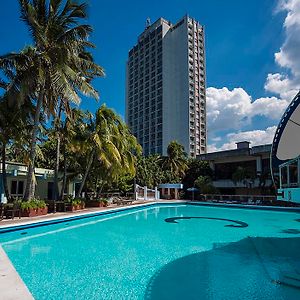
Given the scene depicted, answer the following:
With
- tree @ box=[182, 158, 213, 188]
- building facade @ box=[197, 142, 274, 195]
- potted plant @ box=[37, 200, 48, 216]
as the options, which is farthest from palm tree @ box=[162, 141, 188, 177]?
potted plant @ box=[37, 200, 48, 216]

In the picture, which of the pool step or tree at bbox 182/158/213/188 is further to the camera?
tree at bbox 182/158/213/188

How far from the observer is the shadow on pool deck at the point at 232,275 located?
5660 mm

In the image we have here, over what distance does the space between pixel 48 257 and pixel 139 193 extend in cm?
2352

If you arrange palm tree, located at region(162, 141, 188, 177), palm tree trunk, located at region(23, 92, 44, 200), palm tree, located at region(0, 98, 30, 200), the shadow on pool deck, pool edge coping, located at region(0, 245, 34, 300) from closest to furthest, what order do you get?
pool edge coping, located at region(0, 245, 34, 300) < the shadow on pool deck < palm tree trunk, located at region(23, 92, 44, 200) < palm tree, located at region(0, 98, 30, 200) < palm tree, located at region(162, 141, 188, 177)

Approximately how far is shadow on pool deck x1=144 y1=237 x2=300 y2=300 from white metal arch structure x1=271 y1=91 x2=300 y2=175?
10.5 ft

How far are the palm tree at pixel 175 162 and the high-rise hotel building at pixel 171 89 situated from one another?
3360cm

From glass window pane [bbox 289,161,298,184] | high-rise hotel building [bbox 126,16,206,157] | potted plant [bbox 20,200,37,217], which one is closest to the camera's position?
glass window pane [bbox 289,161,298,184]

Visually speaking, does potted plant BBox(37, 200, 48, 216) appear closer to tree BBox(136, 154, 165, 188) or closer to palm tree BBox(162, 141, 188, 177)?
tree BBox(136, 154, 165, 188)

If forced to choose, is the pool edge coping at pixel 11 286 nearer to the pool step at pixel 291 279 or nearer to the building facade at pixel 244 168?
the pool step at pixel 291 279

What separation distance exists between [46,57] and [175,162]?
28659 millimetres

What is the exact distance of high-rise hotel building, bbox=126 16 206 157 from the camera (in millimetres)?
78375

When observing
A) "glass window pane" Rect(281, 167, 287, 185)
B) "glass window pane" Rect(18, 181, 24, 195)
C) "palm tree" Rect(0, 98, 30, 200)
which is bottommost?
"glass window pane" Rect(18, 181, 24, 195)

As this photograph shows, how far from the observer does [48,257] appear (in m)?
8.32

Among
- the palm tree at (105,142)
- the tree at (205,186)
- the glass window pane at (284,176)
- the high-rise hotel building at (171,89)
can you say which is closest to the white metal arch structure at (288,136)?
the glass window pane at (284,176)
